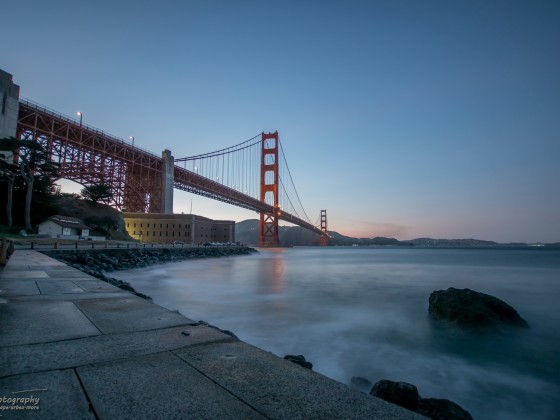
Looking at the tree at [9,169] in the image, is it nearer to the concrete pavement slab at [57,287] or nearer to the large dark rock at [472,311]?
the concrete pavement slab at [57,287]

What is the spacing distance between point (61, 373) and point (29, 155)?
32.0 m

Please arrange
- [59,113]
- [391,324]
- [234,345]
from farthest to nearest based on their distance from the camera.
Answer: [59,113] < [391,324] < [234,345]

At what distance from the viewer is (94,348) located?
7.07ft

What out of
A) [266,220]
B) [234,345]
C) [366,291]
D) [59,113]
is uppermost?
[59,113]

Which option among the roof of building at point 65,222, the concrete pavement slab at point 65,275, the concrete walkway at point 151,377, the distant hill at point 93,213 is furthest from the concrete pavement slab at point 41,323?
the distant hill at point 93,213

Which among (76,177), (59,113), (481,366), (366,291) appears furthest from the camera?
(76,177)

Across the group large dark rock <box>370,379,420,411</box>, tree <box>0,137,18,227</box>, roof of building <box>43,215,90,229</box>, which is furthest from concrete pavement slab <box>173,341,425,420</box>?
roof of building <box>43,215,90,229</box>

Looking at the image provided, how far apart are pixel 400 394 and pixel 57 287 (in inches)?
203

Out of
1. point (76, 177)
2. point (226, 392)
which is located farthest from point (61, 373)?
point (76, 177)

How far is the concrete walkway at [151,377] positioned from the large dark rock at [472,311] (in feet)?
21.0

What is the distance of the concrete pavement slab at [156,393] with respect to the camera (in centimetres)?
132

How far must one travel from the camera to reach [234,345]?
90.8 inches

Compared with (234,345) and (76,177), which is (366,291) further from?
(76,177)

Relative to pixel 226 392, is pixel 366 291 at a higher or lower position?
lower
